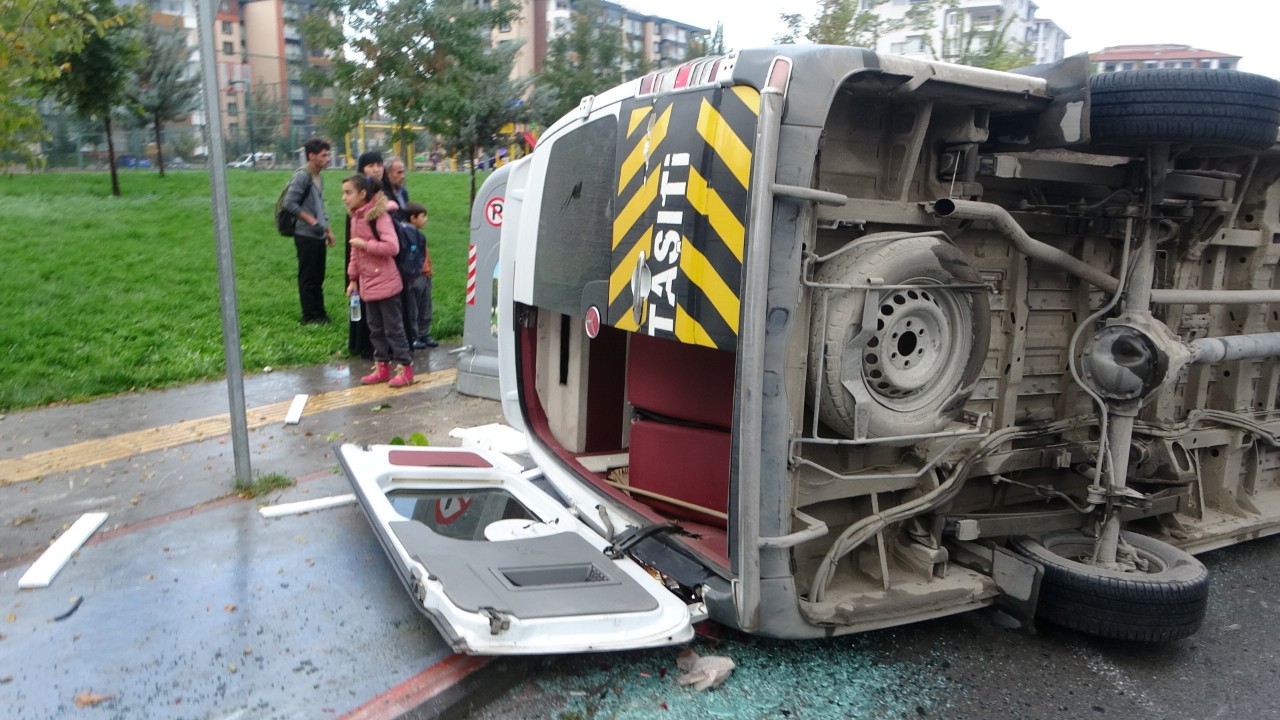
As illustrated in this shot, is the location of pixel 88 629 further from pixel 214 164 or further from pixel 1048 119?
pixel 1048 119

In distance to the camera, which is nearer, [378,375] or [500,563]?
[500,563]

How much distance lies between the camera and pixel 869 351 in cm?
313

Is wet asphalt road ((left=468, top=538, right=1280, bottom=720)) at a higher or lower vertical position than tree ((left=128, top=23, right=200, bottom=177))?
lower

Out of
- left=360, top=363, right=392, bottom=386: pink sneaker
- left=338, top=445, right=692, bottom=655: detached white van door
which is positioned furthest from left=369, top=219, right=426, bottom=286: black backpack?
left=338, top=445, right=692, bottom=655: detached white van door

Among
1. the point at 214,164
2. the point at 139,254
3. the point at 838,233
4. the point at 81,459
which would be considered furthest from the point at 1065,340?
the point at 139,254

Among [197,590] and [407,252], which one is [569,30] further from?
[197,590]

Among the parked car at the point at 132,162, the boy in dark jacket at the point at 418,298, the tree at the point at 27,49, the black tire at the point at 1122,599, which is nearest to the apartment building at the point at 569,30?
the boy in dark jacket at the point at 418,298

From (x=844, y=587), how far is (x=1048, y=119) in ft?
6.40

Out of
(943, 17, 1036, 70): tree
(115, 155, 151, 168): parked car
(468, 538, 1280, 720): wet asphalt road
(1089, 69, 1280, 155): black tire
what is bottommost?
(468, 538, 1280, 720): wet asphalt road

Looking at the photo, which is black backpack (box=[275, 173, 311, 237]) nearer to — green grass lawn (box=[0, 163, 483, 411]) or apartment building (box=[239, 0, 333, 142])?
green grass lawn (box=[0, 163, 483, 411])

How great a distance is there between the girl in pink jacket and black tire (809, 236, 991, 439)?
4612 mm

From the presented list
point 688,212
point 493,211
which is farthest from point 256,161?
point 688,212

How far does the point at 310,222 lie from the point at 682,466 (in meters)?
6.24

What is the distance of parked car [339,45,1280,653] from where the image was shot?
2.98 m
